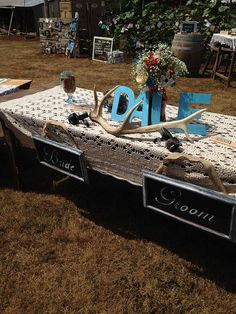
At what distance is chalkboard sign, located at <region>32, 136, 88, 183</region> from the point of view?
8.57ft

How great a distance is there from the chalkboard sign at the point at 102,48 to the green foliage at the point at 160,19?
542mm

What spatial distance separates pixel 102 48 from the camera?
428 inches

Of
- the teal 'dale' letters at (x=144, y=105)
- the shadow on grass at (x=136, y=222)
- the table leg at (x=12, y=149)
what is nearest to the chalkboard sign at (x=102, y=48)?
the shadow on grass at (x=136, y=222)

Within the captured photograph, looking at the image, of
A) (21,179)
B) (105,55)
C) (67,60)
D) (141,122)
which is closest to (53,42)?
(67,60)

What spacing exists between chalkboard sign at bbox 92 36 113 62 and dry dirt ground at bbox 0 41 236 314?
7520 mm

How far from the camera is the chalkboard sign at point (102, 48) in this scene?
10.7 m

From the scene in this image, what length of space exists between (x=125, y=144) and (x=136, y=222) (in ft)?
3.43

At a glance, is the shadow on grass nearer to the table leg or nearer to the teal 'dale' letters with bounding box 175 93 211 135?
the table leg

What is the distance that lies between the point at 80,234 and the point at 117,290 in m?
0.71

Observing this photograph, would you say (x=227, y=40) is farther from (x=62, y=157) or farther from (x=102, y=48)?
(x=62, y=157)

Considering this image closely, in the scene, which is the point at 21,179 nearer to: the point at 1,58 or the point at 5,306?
the point at 5,306

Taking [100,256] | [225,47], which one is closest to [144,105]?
[100,256]

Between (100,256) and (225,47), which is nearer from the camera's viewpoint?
(100,256)

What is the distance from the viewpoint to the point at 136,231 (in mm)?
3104
